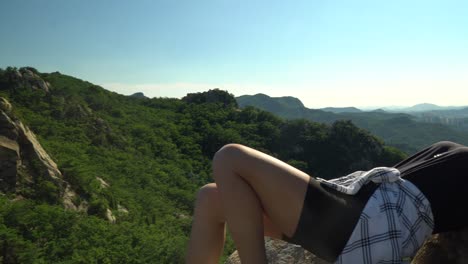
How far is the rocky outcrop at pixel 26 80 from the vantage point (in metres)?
17.4

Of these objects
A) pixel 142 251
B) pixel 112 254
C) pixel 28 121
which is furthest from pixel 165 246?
pixel 28 121

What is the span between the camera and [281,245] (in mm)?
2863

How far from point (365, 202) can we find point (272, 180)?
1.39 ft

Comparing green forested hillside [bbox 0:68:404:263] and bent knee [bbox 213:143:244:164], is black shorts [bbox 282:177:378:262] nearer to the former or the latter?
bent knee [bbox 213:143:244:164]

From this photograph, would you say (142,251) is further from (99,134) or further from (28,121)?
(99,134)

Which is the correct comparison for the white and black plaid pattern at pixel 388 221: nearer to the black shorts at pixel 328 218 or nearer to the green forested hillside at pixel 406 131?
the black shorts at pixel 328 218

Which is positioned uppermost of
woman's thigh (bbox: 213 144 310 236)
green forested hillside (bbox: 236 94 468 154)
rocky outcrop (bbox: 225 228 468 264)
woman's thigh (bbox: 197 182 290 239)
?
woman's thigh (bbox: 213 144 310 236)

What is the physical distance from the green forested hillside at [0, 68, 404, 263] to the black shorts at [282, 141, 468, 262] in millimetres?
5117

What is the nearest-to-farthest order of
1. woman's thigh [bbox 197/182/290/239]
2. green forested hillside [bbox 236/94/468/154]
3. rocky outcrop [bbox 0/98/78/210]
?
woman's thigh [bbox 197/182/290/239] < rocky outcrop [bbox 0/98/78/210] < green forested hillside [bbox 236/94/468/154]

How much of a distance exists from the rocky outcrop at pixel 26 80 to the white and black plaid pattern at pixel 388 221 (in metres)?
19.1

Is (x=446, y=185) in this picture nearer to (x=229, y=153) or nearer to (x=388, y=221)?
(x=388, y=221)

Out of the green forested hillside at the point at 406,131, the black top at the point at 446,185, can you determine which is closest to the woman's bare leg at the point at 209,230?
the black top at the point at 446,185

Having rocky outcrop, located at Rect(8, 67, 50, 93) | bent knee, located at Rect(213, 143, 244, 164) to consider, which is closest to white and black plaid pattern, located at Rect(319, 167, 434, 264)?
bent knee, located at Rect(213, 143, 244, 164)

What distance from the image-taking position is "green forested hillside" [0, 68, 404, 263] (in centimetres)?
663
